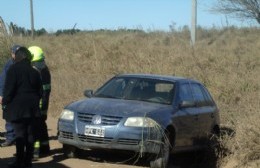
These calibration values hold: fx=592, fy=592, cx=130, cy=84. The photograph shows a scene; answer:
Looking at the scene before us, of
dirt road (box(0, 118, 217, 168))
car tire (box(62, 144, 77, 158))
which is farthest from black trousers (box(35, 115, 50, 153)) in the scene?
car tire (box(62, 144, 77, 158))

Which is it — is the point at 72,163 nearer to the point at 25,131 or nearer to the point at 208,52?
the point at 25,131

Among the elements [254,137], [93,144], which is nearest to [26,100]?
[93,144]

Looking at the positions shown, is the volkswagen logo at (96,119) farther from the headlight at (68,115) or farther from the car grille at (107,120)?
the headlight at (68,115)

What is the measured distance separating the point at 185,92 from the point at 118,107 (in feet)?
6.09

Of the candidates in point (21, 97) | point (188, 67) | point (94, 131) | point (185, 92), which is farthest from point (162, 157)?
point (188, 67)

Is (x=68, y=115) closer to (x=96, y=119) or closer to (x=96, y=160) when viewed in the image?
(x=96, y=119)

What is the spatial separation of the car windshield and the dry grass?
59.9 inches

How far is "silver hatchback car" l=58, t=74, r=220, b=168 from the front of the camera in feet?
32.5

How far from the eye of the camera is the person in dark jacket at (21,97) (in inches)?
354

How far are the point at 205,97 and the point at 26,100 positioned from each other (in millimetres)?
4743

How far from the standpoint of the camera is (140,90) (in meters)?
11.4

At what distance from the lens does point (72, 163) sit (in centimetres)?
1032

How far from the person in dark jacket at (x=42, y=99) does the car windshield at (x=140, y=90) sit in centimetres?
136

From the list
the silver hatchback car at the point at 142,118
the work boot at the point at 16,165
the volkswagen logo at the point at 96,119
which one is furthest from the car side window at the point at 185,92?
the work boot at the point at 16,165
